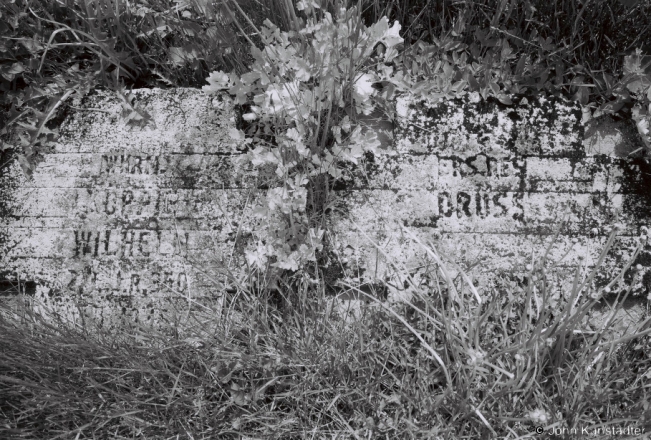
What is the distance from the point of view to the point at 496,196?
2205 mm

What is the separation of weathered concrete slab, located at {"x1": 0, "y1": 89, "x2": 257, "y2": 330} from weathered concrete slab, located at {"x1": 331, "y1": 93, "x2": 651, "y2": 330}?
530 millimetres

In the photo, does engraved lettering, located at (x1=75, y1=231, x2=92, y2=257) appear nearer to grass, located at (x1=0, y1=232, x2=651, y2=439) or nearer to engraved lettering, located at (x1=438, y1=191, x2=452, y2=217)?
grass, located at (x1=0, y1=232, x2=651, y2=439)

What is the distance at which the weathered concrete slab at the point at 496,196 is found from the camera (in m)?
2.16

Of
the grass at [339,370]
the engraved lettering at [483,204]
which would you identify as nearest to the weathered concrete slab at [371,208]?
the engraved lettering at [483,204]

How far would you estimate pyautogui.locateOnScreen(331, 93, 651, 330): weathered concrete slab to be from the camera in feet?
7.10

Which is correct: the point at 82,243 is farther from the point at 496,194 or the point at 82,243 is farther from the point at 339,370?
the point at 496,194

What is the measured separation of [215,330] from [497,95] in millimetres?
1509

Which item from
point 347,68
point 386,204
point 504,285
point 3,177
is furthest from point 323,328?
point 3,177

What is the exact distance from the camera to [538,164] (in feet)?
7.27

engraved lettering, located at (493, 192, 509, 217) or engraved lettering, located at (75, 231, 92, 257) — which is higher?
engraved lettering, located at (493, 192, 509, 217)

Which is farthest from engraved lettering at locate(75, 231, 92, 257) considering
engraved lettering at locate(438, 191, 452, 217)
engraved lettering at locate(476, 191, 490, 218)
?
engraved lettering at locate(476, 191, 490, 218)

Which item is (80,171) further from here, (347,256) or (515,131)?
(515,131)

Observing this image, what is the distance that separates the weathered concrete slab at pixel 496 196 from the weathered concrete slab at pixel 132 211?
530mm

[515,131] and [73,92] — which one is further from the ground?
[73,92]
